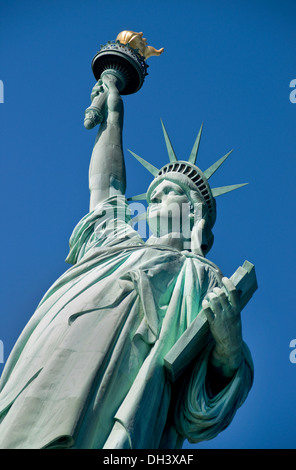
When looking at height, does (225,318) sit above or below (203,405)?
above

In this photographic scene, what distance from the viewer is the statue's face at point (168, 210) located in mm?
11211

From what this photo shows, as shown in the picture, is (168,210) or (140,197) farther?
(140,197)

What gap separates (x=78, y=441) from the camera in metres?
8.01

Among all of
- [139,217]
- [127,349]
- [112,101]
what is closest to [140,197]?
[139,217]

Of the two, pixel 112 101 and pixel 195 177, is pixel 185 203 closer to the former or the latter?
pixel 195 177

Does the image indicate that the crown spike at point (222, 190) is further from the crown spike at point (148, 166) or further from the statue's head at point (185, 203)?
the crown spike at point (148, 166)

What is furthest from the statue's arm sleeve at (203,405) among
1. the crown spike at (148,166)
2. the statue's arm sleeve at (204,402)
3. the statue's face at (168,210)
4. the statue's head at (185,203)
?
the crown spike at (148,166)

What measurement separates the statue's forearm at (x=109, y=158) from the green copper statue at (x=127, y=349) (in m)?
0.52

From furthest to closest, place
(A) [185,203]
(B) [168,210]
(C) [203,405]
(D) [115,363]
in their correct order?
(A) [185,203]
(B) [168,210]
(C) [203,405]
(D) [115,363]

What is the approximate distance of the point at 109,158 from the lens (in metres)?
12.0

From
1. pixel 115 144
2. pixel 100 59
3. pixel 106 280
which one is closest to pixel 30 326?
pixel 106 280

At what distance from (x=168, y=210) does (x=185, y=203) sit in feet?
0.88

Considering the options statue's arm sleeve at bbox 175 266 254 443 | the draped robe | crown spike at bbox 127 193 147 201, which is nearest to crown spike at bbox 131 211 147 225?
crown spike at bbox 127 193 147 201
